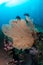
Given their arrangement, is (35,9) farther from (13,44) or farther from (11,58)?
(11,58)

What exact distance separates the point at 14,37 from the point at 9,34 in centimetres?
6

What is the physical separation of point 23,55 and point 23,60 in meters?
0.05

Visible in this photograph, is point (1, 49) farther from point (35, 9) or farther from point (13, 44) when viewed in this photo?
point (35, 9)

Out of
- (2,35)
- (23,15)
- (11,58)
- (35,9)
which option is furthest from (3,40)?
(35,9)

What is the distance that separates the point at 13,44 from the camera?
194cm

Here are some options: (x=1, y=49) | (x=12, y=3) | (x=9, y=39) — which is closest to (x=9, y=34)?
(x=9, y=39)

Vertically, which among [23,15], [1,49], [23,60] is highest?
Answer: [23,15]

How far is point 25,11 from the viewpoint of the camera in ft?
6.36

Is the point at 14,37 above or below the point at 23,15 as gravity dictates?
below

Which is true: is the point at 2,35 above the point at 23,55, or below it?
above

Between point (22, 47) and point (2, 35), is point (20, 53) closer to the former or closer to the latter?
point (22, 47)

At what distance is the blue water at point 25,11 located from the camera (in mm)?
1934

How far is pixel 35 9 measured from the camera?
1937 millimetres

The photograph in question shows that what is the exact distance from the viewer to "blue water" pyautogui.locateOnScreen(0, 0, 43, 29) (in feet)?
6.34
